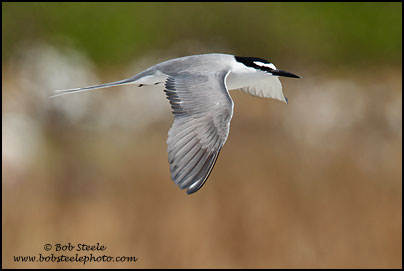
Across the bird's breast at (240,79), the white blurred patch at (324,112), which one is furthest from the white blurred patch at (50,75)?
the bird's breast at (240,79)

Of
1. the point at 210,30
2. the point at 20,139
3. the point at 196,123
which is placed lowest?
the point at 20,139

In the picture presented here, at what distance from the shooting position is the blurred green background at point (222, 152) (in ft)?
8.56

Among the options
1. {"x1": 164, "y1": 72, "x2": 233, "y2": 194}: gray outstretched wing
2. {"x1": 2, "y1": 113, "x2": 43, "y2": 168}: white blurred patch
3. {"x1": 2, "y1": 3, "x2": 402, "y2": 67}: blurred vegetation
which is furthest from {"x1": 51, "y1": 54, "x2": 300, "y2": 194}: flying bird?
{"x1": 2, "y1": 3, "x2": 402, "y2": 67}: blurred vegetation

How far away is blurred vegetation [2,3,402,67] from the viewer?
11.2ft

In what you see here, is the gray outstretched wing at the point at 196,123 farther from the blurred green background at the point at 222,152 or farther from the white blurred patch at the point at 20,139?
the white blurred patch at the point at 20,139

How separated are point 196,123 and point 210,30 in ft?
7.50

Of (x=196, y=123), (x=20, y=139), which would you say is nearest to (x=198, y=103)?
(x=196, y=123)

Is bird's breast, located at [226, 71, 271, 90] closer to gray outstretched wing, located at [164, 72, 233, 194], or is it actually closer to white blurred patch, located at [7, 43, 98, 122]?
Result: gray outstretched wing, located at [164, 72, 233, 194]

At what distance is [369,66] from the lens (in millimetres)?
3670

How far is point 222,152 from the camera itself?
2.53 meters

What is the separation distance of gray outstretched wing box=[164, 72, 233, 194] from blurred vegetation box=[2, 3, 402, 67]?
201 centimetres

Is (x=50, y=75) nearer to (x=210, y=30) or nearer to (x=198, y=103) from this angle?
(x=210, y=30)

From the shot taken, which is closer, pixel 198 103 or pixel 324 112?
pixel 198 103

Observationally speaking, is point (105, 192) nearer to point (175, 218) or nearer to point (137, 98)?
point (175, 218)
